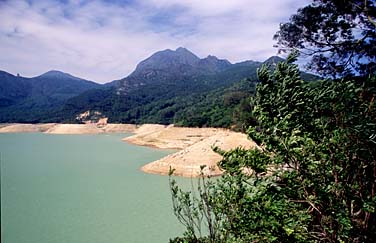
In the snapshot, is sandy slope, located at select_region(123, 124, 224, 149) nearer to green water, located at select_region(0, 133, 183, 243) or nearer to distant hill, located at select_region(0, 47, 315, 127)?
distant hill, located at select_region(0, 47, 315, 127)

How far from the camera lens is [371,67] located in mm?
4621

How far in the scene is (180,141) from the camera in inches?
1293

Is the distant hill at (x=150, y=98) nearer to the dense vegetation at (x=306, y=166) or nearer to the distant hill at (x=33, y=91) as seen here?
the distant hill at (x=33, y=91)

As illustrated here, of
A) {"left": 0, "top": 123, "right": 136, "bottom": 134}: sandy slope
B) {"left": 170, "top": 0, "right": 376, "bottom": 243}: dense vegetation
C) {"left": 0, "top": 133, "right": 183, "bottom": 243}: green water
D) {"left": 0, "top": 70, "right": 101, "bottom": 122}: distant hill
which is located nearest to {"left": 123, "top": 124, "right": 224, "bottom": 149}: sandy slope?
{"left": 0, "top": 133, "right": 183, "bottom": 243}: green water

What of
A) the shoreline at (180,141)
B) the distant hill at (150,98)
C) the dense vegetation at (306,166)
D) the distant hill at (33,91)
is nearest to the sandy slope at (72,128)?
the shoreline at (180,141)

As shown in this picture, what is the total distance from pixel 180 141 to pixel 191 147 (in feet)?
29.3

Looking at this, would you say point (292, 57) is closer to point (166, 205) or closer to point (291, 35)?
point (291, 35)

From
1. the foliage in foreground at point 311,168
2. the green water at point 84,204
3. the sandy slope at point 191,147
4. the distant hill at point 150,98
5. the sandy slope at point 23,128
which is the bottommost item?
the green water at point 84,204

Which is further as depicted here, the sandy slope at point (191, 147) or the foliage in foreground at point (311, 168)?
the sandy slope at point (191, 147)

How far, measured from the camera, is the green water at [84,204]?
31.4ft

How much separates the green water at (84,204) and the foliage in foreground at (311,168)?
6405 mm

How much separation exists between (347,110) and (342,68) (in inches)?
91.4

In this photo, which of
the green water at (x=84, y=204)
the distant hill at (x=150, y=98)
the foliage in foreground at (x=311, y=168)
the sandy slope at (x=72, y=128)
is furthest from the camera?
the sandy slope at (x=72, y=128)

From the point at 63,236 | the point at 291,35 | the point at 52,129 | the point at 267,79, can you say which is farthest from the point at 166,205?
the point at 52,129
